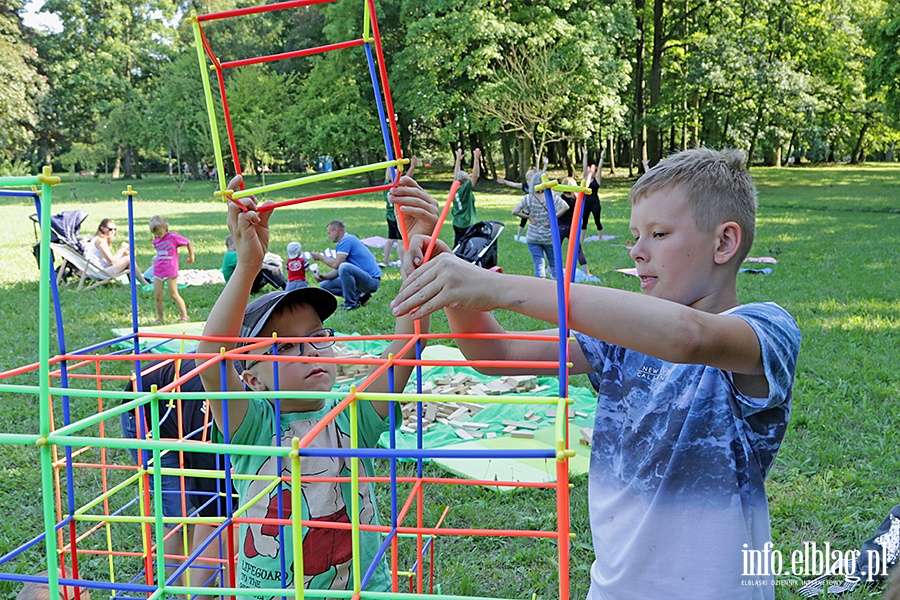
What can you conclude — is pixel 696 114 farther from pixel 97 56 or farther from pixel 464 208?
pixel 97 56

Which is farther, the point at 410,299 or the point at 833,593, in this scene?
the point at 833,593

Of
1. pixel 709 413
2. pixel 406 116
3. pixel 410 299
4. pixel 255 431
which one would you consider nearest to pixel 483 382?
pixel 255 431

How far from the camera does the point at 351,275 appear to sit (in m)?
9.27

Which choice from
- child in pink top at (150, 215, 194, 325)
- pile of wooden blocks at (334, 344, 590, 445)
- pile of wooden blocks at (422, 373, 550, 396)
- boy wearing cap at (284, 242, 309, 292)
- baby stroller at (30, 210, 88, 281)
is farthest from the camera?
baby stroller at (30, 210, 88, 281)

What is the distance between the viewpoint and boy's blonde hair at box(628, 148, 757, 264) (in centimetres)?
171

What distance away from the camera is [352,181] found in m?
36.8

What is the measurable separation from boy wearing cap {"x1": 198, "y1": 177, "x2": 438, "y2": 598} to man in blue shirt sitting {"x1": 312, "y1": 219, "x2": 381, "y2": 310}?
6.80m

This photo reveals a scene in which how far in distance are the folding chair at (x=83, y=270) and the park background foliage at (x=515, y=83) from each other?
50.1 ft

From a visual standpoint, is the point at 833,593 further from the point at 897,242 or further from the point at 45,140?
the point at 45,140

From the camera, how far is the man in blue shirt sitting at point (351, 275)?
928 cm

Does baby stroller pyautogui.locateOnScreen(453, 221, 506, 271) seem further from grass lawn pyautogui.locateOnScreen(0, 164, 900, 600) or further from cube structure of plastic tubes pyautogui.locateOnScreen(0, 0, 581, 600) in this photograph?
cube structure of plastic tubes pyautogui.locateOnScreen(0, 0, 581, 600)

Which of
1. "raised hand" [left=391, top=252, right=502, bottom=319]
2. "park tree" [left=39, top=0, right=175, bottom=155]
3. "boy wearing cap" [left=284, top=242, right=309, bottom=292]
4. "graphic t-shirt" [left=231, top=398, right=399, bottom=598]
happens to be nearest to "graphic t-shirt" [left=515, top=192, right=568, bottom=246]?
"boy wearing cap" [left=284, top=242, right=309, bottom=292]

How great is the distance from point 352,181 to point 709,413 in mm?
36044

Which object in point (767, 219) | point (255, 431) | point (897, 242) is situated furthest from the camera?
point (767, 219)
